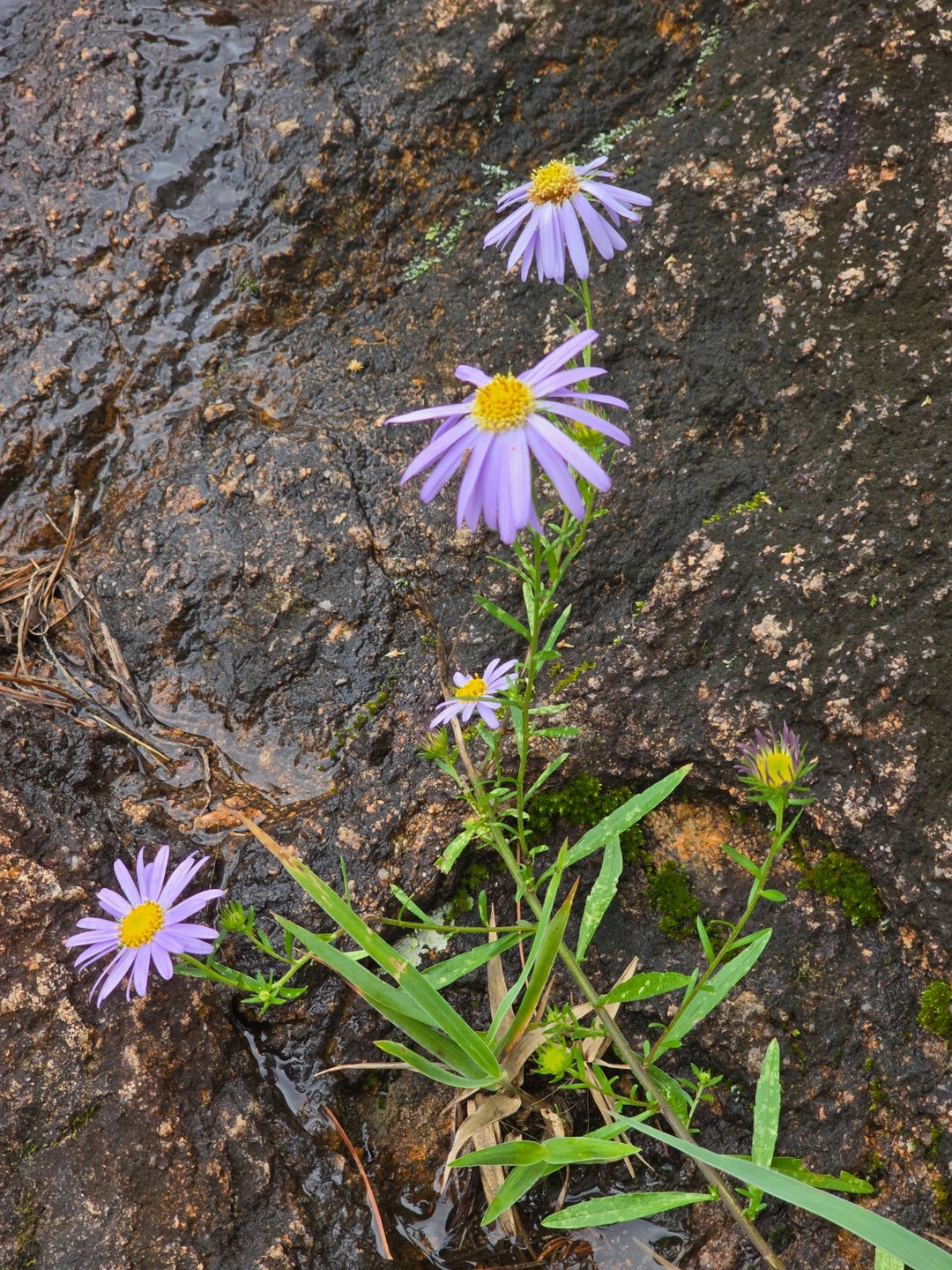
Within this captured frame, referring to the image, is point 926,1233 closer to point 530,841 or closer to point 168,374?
point 530,841

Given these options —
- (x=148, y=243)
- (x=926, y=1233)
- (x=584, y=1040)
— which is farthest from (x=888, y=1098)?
(x=148, y=243)

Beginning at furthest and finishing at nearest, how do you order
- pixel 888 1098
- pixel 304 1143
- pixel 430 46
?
pixel 430 46, pixel 304 1143, pixel 888 1098

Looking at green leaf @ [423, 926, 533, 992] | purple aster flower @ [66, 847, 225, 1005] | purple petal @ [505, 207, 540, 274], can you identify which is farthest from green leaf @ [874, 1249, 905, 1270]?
purple petal @ [505, 207, 540, 274]

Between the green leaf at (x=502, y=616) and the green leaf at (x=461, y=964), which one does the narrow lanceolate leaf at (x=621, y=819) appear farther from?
the green leaf at (x=502, y=616)

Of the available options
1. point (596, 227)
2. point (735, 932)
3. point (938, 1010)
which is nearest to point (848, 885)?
point (938, 1010)

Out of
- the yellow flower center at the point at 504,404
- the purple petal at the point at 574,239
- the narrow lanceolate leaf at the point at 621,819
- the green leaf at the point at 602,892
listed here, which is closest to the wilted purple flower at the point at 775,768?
the narrow lanceolate leaf at the point at 621,819
